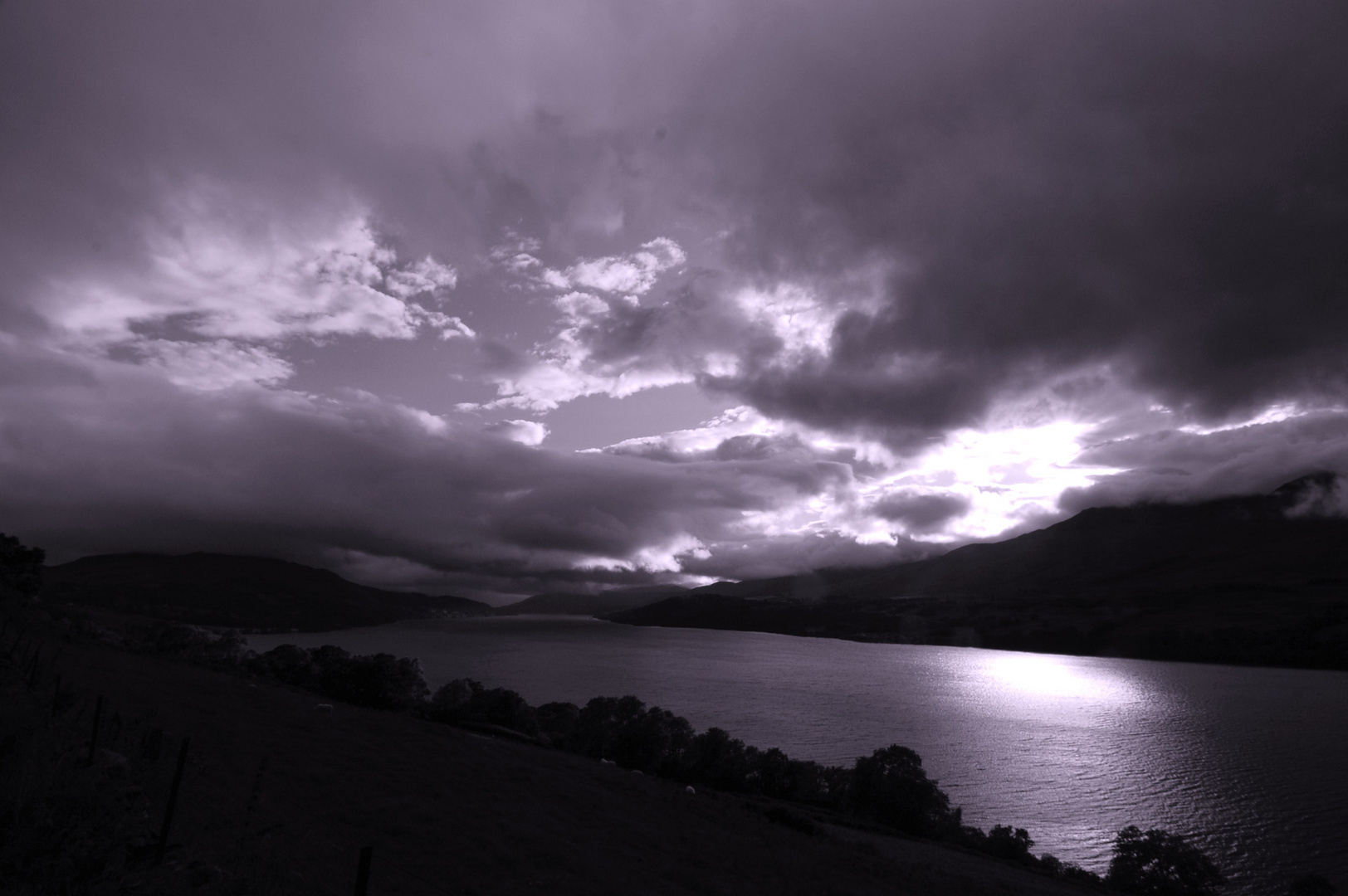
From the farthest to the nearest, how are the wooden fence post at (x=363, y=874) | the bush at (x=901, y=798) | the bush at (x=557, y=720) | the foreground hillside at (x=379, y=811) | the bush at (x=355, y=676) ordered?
the bush at (x=557, y=720)
the bush at (x=355, y=676)
the bush at (x=901, y=798)
the foreground hillside at (x=379, y=811)
the wooden fence post at (x=363, y=874)

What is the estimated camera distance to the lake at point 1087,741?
73.1 metres

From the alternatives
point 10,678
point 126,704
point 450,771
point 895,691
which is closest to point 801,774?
point 450,771

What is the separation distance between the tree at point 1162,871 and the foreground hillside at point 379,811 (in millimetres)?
10319

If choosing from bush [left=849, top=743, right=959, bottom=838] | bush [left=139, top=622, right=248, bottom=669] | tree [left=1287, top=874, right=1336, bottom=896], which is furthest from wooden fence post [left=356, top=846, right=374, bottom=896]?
bush [left=139, top=622, right=248, bottom=669]

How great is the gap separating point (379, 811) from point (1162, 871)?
204ft

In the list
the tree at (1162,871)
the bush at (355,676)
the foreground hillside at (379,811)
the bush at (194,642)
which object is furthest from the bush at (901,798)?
the bush at (194,642)

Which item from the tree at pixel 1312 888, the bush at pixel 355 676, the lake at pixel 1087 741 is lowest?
the lake at pixel 1087 741

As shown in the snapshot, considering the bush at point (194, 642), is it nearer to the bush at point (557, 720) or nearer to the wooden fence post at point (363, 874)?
the bush at point (557, 720)

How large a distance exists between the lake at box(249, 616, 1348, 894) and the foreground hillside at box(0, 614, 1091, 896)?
3695cm

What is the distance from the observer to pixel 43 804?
11.7 m

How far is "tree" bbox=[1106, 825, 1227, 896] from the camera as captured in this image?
54.0 m

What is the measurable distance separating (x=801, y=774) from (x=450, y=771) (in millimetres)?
47832

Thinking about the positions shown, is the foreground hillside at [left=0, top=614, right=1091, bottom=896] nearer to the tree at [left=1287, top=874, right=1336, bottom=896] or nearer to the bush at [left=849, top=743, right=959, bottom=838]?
the bush at [left=849, top=743, right=959, bottom=838]

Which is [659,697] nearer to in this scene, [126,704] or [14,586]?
[14,586]
